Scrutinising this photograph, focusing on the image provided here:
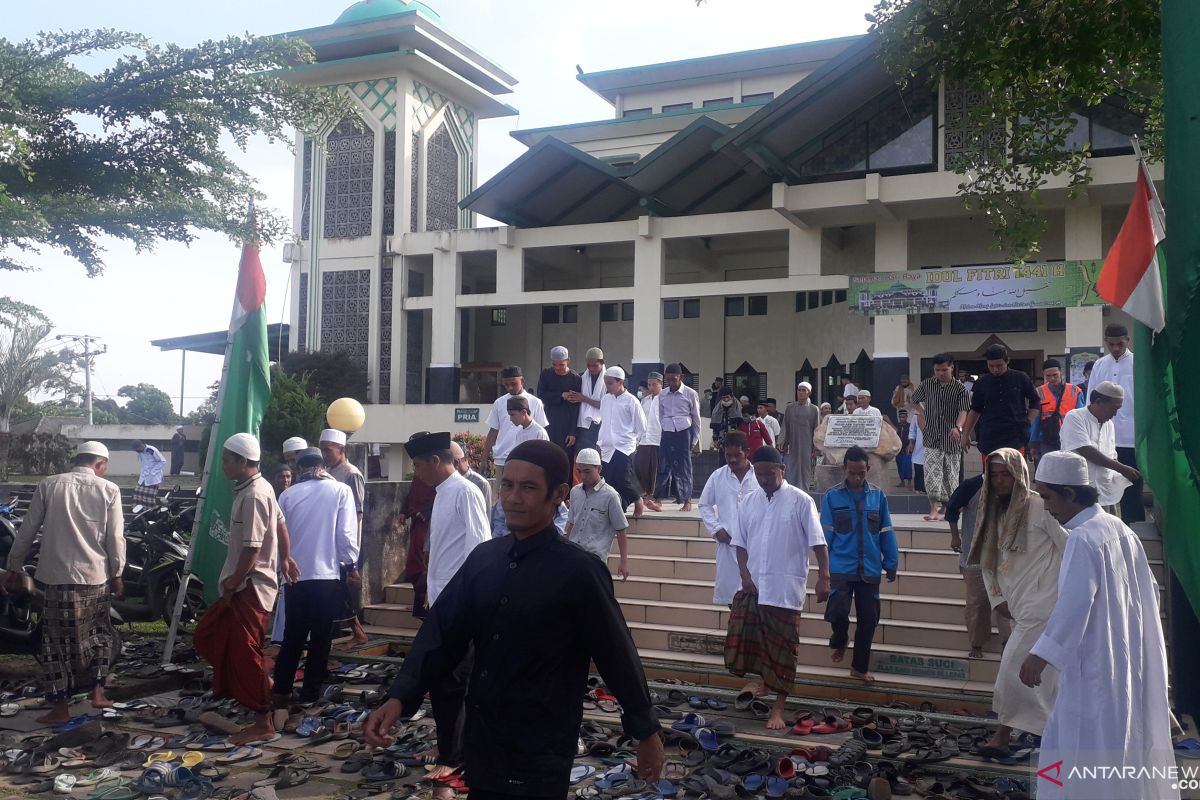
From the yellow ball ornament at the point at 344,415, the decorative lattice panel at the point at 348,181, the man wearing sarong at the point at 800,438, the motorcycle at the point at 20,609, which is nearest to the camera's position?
the motorcycle at the point at 20,609

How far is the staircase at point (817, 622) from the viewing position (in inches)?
300

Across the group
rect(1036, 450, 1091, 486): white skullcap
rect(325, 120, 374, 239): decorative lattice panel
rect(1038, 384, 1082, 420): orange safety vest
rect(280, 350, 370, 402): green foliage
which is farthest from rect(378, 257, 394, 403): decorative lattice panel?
rect(1036, 450, 1091, 486): white skullcap

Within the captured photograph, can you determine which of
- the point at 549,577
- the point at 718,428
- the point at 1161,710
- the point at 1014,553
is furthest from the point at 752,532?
the point at 718,428

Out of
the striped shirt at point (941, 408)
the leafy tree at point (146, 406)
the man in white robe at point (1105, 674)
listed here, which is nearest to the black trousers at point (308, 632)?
the man in white robe at point (1105, 674)

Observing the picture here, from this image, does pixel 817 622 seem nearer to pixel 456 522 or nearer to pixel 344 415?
pixel 456 522

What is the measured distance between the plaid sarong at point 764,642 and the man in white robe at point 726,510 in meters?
0.98

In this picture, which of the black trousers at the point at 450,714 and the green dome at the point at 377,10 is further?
the green dome at the point at 377,10

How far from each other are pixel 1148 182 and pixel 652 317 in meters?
19.4

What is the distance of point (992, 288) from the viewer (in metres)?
20.0

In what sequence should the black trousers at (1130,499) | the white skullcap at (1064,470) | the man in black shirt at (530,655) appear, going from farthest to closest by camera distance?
1. the black trousers at (1130,499)
2. the white skullcap at (1064,470)
3. the man in black shirt at (530,655)

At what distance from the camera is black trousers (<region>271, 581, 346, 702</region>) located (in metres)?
6.85

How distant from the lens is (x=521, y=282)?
2627cm

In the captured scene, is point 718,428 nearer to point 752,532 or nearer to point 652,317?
point 652,317

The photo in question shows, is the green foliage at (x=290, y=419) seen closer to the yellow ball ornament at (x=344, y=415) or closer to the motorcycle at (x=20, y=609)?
the yellow ball ornament at (x=344, y=415)
